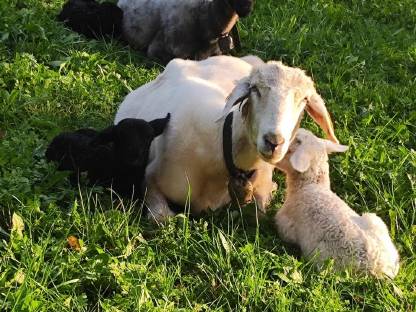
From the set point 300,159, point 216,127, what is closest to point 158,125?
point 216,127

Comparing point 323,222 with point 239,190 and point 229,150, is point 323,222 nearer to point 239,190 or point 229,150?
point 239,190

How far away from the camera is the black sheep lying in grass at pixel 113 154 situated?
15.1ft

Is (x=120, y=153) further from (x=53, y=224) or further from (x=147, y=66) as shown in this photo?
(x=147, y=66)

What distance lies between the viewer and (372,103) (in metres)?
6.52

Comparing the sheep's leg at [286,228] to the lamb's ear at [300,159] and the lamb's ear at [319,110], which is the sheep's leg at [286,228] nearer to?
the lamb's ear at [300,159]

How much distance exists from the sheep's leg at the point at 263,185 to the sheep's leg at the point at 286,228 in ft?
0.90

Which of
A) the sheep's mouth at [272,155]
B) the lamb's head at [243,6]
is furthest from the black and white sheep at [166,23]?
the sheep's mouth at [272,155]

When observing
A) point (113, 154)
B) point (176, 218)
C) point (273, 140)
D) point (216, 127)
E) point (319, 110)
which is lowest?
point (176, 218)

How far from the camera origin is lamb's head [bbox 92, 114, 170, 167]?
4574 mm

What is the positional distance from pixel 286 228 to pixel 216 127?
82 cm

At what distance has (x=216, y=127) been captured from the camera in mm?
4672

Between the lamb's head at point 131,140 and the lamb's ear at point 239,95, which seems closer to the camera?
the lamb's ear at point 239,95

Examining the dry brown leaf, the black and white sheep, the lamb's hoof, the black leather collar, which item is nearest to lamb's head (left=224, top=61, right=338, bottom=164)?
the black leather collar

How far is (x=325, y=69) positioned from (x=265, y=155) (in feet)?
11.1
